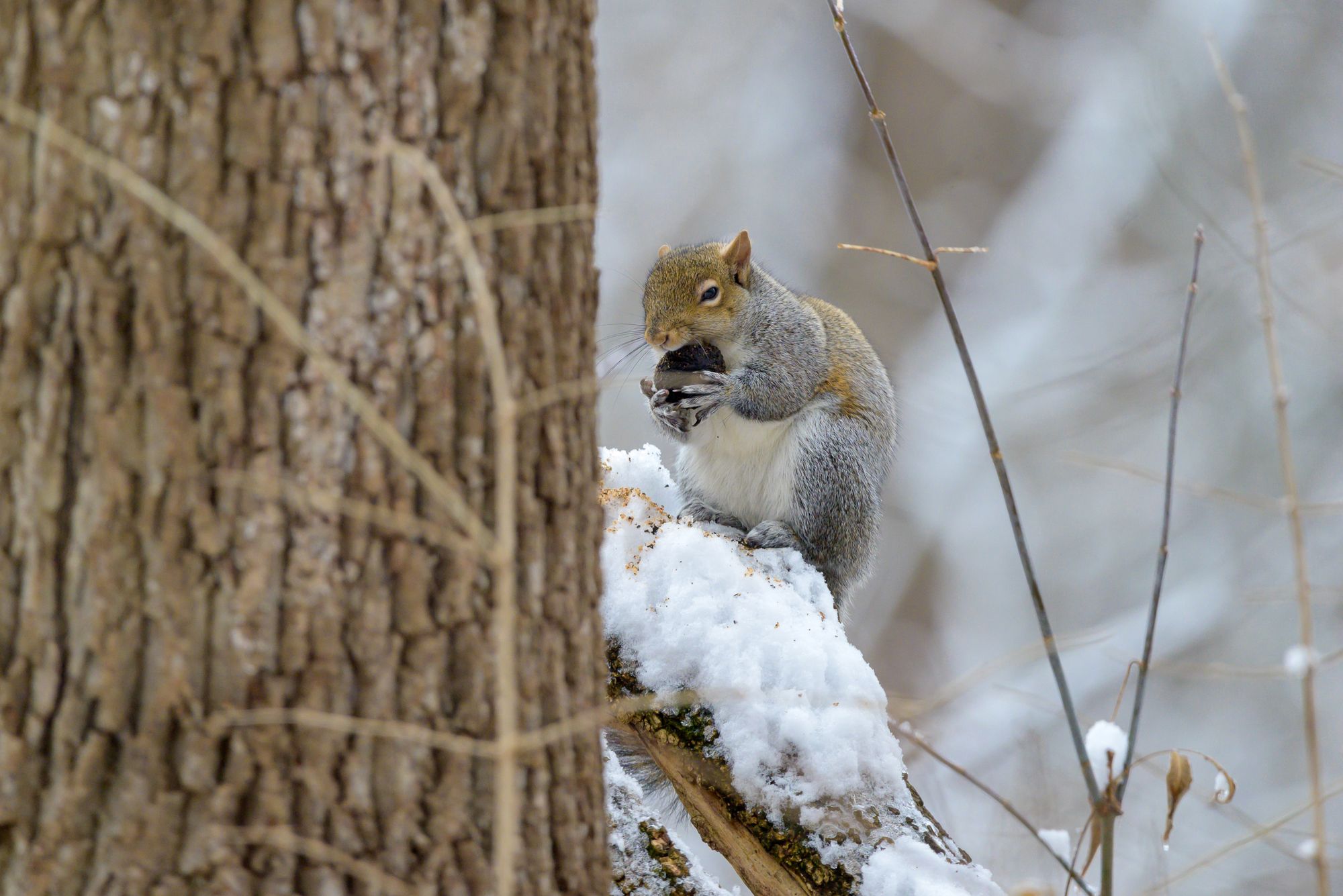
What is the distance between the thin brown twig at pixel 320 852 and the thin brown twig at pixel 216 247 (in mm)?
293

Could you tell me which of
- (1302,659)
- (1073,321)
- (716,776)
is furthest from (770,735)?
(1073,321)

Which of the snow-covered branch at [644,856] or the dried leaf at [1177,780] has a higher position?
the snow-covered branch at [644,856]

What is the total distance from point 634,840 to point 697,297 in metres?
1.44

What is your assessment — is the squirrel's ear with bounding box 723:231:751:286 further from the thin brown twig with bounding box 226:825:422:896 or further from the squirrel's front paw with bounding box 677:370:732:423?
the thin brown twig with bounding box 226:825:422:896

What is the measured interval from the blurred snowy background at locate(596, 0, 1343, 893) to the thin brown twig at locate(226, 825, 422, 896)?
4420 millimetres

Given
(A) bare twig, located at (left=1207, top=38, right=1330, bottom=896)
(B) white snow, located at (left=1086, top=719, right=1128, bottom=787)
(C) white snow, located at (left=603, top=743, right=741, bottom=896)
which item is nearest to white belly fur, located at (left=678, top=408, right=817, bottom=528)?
(C) white snow, located at (left=603, top=743, right=741, bottom=896)

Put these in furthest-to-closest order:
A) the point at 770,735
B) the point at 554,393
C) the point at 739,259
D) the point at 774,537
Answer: the point at 739,259, the point at 774,537, the point at 770,735, the point at 554,393

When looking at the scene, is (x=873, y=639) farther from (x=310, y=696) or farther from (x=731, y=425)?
(x=310, y=696)

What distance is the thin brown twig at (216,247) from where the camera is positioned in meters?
0.82

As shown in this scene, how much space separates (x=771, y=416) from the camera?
2.76 m

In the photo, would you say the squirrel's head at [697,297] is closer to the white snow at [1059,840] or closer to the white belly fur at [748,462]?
the white belly fur at [748,462]

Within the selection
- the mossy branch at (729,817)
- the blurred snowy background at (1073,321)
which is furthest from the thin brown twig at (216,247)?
the blurred snowy background at (1073,321)

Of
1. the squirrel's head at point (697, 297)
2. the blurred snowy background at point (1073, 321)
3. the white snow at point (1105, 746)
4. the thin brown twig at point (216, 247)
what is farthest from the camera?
the blurred snowy background at point (1073, 321)

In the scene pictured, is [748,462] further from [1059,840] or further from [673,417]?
[1059,840]
